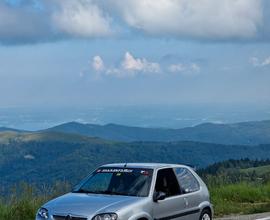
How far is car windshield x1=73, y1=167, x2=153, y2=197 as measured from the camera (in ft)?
29.3

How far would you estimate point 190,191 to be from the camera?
9.98 meters

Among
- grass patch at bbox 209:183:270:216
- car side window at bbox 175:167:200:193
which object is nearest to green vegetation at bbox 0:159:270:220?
grass patch at bbox 209:183:270:216

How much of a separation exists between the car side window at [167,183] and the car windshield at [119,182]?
0.63 feet

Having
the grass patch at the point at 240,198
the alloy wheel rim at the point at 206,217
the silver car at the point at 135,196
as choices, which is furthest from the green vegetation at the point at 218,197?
the alloy wheel rim at the point at 206,217

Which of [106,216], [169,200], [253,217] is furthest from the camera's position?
[253,217]

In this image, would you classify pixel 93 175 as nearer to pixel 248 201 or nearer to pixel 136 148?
pixel 248 201

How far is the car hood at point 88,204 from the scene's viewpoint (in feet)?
26.4

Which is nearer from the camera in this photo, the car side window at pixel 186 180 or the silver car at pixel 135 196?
the silver car at pixel 135 196

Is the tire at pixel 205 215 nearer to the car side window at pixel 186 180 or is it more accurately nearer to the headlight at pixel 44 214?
the car side window at pixel 186 180

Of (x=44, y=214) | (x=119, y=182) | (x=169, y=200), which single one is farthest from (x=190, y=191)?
(x=44, y=214)

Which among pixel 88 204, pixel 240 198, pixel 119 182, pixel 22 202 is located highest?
pixel 119 182

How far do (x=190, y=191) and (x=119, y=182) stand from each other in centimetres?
142

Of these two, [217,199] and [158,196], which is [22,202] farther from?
[217,199]

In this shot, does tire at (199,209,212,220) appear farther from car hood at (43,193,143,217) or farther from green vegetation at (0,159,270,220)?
green vegetation at (0,159,270,220)
